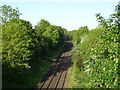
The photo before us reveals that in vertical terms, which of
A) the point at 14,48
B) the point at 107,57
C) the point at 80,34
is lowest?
the point at 14,48

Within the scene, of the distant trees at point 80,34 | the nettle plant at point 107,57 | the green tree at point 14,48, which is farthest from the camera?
the distant trees at point 80,34

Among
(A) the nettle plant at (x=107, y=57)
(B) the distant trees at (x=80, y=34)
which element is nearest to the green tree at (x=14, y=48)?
(A) the nettle plant at (x=107, y=57)

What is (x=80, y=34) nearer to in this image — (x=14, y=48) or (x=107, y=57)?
(x=14, y=48)

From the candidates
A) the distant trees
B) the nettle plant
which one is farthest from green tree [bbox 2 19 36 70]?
the distant trees

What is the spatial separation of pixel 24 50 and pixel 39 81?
6.37 metres

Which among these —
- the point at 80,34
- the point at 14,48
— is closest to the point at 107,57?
the point at 14,48

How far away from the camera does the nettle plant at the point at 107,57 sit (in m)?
3.60

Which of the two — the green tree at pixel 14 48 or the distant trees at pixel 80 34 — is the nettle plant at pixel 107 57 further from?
the distant trees at pixel 80 34

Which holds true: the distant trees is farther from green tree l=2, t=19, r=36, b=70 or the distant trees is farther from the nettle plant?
the nettle plant

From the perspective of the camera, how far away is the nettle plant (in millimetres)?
3604

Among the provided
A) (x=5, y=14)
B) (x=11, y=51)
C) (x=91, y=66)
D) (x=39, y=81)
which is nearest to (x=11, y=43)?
(x=11, y=51)

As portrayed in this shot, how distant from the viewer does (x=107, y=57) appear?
4.16 meters

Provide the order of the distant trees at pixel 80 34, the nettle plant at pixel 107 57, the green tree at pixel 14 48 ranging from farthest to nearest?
1. the distant trees at pixel 80 34
2. the green tree at pixel 14 48
3. the nettle plant at pixel 107 57

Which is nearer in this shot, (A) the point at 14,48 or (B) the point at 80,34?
(A) the point at 14,48
